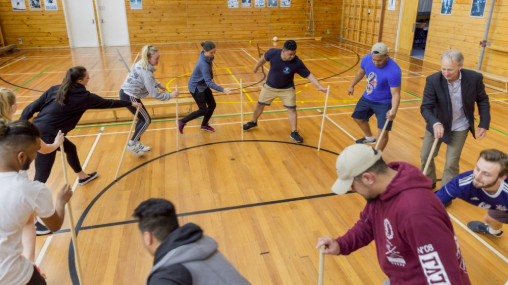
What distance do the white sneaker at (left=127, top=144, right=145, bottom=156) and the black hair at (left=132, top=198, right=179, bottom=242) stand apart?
4.21 meters

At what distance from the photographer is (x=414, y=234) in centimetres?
162

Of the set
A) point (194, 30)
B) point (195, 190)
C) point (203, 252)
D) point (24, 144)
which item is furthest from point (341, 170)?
point (194, 30)

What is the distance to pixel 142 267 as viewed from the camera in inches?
134

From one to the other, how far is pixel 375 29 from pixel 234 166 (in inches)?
505

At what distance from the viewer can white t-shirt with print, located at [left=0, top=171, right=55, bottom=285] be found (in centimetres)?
198

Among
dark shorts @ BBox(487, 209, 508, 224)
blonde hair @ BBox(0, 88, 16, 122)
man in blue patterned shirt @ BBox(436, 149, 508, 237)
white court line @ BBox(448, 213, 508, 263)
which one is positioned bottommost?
white court line @ BBox(448, 213, 508, 263)

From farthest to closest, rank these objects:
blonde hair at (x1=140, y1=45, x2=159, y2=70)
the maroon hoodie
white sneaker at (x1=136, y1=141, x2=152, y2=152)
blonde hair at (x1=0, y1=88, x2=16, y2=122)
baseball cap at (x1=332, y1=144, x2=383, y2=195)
A: white sneaker at (x1=136, y1=141, x2=152, y2=152) < blonde hair at (x1=140, y1=45, x2=159, y2=70) < blonde hair at (x1=0, y1=88, x2=16, y2=122) < baseball cap at (x1=332, y1=144, x2=383, y2=195) < the maroon hoodie

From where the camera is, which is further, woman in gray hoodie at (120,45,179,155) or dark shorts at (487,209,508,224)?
woman in gray hoodie at (120,45,179,155)

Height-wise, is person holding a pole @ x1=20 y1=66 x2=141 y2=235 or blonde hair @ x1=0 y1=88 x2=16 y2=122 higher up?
blonde hair @ x1=0 y1=88 x2=16 y2=122

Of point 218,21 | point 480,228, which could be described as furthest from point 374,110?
point 218,21

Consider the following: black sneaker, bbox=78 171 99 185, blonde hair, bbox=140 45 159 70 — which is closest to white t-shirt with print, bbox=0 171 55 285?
black sneaker, bbox=78 171 99 185

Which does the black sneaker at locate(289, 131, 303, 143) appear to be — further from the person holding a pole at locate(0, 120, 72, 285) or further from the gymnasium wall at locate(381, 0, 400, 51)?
the gymnasium wall at locate(381, 0, 400, 51)

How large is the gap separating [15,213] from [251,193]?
9.81 ft

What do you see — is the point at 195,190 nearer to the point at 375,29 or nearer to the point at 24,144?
the point at 24,144
